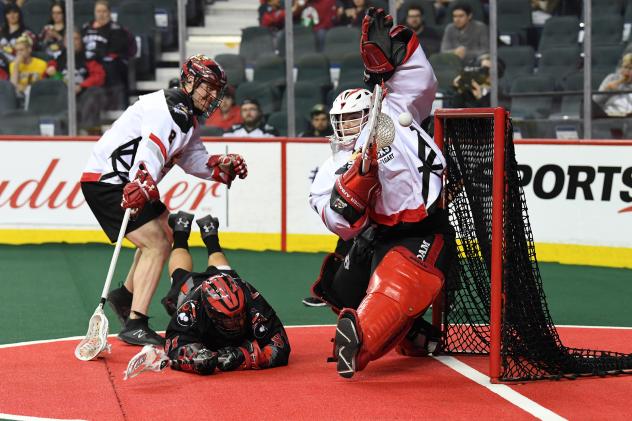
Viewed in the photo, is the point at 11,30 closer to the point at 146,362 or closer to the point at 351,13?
the point at 351,13

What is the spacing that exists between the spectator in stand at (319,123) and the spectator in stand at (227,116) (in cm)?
70

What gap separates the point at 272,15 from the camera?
11.5m

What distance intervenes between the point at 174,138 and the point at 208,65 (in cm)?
44

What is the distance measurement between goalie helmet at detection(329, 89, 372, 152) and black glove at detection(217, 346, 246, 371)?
3.61 feet

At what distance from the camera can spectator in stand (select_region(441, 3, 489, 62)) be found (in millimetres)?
10797

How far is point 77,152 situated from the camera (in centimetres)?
1067

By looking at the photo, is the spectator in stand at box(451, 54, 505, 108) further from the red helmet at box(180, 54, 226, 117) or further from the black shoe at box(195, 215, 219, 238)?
the black shoe at box(195, 215, 219, 238)

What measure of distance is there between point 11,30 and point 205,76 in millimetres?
6091

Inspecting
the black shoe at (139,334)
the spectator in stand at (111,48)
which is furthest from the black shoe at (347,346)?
the spectator in stand at (111,48)

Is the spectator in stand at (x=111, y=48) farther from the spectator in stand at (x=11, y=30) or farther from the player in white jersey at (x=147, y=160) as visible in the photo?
the player in white jersey at (x=147, y=160)

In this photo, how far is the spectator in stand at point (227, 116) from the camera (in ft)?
36.6

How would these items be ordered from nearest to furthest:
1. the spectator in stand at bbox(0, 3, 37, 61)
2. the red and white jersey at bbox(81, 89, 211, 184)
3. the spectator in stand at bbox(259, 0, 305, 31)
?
the red and white jersey at bbox(81, 89, 211, 184) < the spectator in stand at bbox(259, 0, 305, 31) < the spectator in stand at bbox(0, 3, 37, 61)

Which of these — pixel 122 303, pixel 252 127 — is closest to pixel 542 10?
pixel 252 127

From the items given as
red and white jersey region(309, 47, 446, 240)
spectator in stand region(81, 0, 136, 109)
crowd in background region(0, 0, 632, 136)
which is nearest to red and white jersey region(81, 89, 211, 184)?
red and white jersey region(309, 47, 446, 240)
